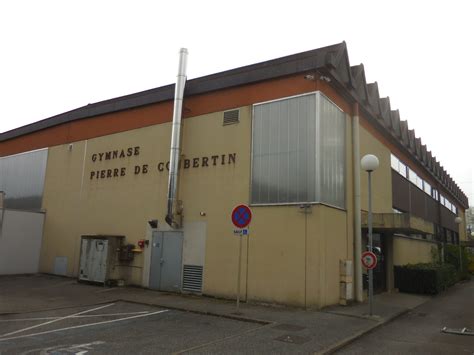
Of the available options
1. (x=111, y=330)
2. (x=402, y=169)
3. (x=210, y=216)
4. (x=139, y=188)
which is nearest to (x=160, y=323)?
(x=111, y=330)

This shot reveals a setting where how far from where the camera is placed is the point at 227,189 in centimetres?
1396

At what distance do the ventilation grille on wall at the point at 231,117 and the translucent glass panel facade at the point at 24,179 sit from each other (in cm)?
1142

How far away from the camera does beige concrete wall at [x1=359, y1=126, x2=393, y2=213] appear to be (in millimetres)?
16234

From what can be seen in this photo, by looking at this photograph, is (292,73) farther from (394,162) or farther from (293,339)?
(394,162)

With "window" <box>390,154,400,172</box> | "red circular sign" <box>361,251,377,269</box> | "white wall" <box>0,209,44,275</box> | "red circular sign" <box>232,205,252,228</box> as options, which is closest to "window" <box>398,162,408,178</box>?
"window" <box>390,154,400,172</box>

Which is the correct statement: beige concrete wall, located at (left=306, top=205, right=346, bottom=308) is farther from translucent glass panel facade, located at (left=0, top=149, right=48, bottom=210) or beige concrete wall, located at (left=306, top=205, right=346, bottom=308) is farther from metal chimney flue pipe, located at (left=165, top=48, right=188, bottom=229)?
translucent glass panel facade, located at (left=0, top=149, right=48, bottom=210)

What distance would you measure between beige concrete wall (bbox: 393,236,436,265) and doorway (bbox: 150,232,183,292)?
33.0 ft

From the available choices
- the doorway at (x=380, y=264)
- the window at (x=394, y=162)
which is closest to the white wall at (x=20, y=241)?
the doorway at (x=380, y=264)

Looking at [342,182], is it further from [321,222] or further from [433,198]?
[433,198]

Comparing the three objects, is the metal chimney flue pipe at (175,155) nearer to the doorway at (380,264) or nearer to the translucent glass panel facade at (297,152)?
the translucent glass panel facade at (297,152)

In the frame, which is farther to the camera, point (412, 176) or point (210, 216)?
point (412, 176)

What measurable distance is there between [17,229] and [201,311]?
12.2 meters

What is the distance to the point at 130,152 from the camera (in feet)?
55.7

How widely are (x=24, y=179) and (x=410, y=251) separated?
2052cm
